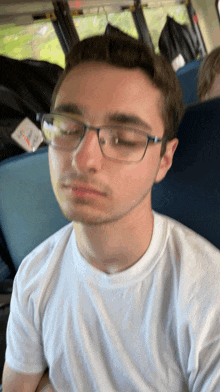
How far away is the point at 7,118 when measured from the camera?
64.3 inches

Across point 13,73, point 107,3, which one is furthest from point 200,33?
point 13,73

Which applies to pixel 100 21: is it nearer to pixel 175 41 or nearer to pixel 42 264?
pixel 175 41

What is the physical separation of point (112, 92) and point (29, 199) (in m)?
0.77

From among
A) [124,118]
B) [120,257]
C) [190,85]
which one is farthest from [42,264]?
[190,85]

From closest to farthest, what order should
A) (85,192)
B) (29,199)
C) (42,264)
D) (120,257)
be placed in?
1. (85,192)
2. (120,257)
3. (42,264)
4. (29,199)

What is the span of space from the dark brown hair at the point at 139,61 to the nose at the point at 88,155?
0.60 feet

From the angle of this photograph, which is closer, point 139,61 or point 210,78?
point 139,61

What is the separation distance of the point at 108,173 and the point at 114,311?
37cm

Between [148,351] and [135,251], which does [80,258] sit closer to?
[135,251]

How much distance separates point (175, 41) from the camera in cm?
413

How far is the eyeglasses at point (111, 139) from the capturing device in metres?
0.68

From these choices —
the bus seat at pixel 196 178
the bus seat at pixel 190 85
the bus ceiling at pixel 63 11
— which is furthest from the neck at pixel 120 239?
the bus ceiling at pixel 63 11

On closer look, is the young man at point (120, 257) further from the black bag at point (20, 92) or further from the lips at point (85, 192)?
the black bag at point (20, 92)

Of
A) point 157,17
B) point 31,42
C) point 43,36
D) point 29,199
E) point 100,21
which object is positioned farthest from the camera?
point 157,17
